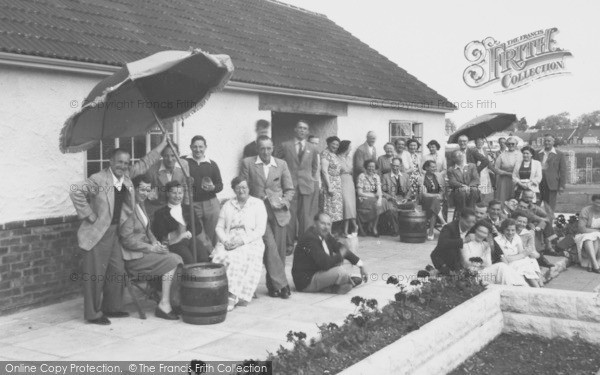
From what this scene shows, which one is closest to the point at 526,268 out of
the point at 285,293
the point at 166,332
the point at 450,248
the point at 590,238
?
the point at 450,248

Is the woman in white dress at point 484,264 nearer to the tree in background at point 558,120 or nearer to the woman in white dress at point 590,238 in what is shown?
the woman in white dress at point 590,238

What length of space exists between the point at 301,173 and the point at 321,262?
3.19m

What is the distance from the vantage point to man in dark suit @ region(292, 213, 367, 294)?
25.4 ft

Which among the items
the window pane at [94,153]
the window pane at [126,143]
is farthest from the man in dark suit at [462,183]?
the window pane at [94,153]

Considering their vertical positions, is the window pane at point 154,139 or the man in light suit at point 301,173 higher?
the window pane at point 154,139

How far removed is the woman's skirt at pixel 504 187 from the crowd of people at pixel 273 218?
0.14 metres

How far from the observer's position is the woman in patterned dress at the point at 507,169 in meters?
12.9

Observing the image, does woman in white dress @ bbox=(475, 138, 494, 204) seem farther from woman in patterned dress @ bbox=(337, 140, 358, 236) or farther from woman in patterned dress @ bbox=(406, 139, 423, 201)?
woman in patterned dress @ bbox=(337, 140, 358, 236)

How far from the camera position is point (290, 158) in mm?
10758

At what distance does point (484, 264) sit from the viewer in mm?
8383

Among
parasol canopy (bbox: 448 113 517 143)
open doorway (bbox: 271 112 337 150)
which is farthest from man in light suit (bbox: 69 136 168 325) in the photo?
parasol canopy (bbox: 448 113 517 143)

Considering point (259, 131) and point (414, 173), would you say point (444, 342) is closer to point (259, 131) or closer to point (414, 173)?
point (259, 131)

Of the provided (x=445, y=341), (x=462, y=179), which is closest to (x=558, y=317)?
(x=445, y=341)

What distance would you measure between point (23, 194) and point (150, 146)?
231 cm
